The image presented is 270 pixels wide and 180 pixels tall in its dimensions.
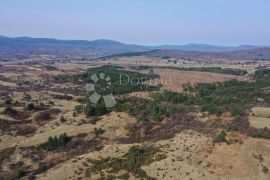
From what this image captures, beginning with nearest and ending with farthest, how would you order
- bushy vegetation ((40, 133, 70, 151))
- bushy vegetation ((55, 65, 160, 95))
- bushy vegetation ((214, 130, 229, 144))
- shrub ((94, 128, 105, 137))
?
bushy vegetation ((214, 130, 229, 144))
bushy vegetation ((40, 133, 70, 151))
shrub ((94, 128, 105, 137))
bushy vegetation ((55, 65, 160, 95))

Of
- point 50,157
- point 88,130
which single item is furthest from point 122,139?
point 50,157

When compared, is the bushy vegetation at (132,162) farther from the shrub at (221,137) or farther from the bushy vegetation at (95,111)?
the bushy vegetation at (95,111)

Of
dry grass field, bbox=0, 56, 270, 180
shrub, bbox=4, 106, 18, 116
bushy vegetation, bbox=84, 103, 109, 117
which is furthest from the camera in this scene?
shrub, bbox=4, 106, 18, 116

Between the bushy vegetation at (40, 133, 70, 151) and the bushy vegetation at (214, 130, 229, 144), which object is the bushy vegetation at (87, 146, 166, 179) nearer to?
the bushy vegetation at (214, 130, 229, 144)

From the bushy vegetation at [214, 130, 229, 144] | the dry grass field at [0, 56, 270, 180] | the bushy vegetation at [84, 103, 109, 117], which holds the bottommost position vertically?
the dry grass field at [0, 56, 270, 180]

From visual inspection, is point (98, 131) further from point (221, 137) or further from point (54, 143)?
point (221, 137)

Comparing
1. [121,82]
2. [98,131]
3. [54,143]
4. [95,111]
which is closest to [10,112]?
[95,111]

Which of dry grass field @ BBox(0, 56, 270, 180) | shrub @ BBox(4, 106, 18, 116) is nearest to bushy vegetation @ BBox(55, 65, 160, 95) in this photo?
shrub @ BBox(4, 106, 18, 116)

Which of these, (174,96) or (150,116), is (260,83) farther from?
(150,116)

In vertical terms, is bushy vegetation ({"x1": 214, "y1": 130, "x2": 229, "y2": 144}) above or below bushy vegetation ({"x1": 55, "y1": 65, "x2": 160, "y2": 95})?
above
